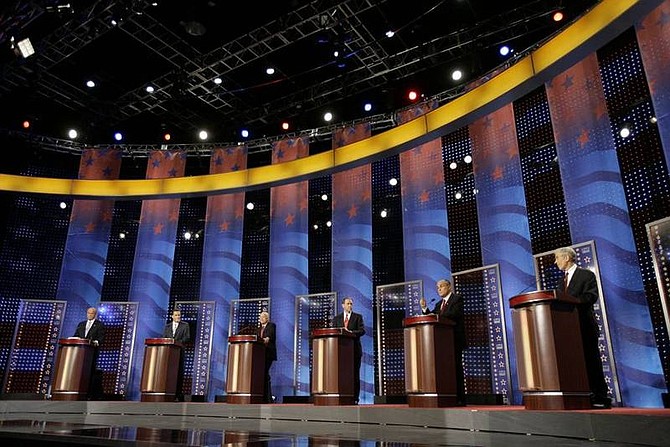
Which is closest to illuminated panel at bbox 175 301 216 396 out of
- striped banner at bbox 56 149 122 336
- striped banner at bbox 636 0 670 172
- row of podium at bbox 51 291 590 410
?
row of podium at bbox 51 291 590 410

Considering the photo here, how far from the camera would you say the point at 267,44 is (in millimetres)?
8750

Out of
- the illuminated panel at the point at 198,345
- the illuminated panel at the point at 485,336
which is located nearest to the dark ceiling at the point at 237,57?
the illuminated panel at the point at 485,336

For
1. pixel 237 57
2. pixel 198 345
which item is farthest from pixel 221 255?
pixel 237 57

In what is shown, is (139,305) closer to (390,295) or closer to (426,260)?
(390,295)

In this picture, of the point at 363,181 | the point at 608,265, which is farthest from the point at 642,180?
the point at 363,181

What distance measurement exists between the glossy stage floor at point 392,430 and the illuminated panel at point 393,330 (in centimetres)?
201

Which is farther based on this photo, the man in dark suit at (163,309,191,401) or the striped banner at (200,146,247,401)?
the striped banner at (200,146,247,401)

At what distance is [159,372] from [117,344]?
8.57 feet

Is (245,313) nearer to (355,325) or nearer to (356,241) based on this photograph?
(356,241)

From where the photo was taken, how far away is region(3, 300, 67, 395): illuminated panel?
9.59 meters

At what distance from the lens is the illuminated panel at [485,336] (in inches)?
263

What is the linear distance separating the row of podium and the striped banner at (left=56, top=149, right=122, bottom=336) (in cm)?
245

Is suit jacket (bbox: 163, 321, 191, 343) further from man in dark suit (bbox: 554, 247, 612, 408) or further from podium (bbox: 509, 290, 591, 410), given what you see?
man in dark suit (bbox: 554, 247, 612, 408)

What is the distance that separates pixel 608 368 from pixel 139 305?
331 inches
